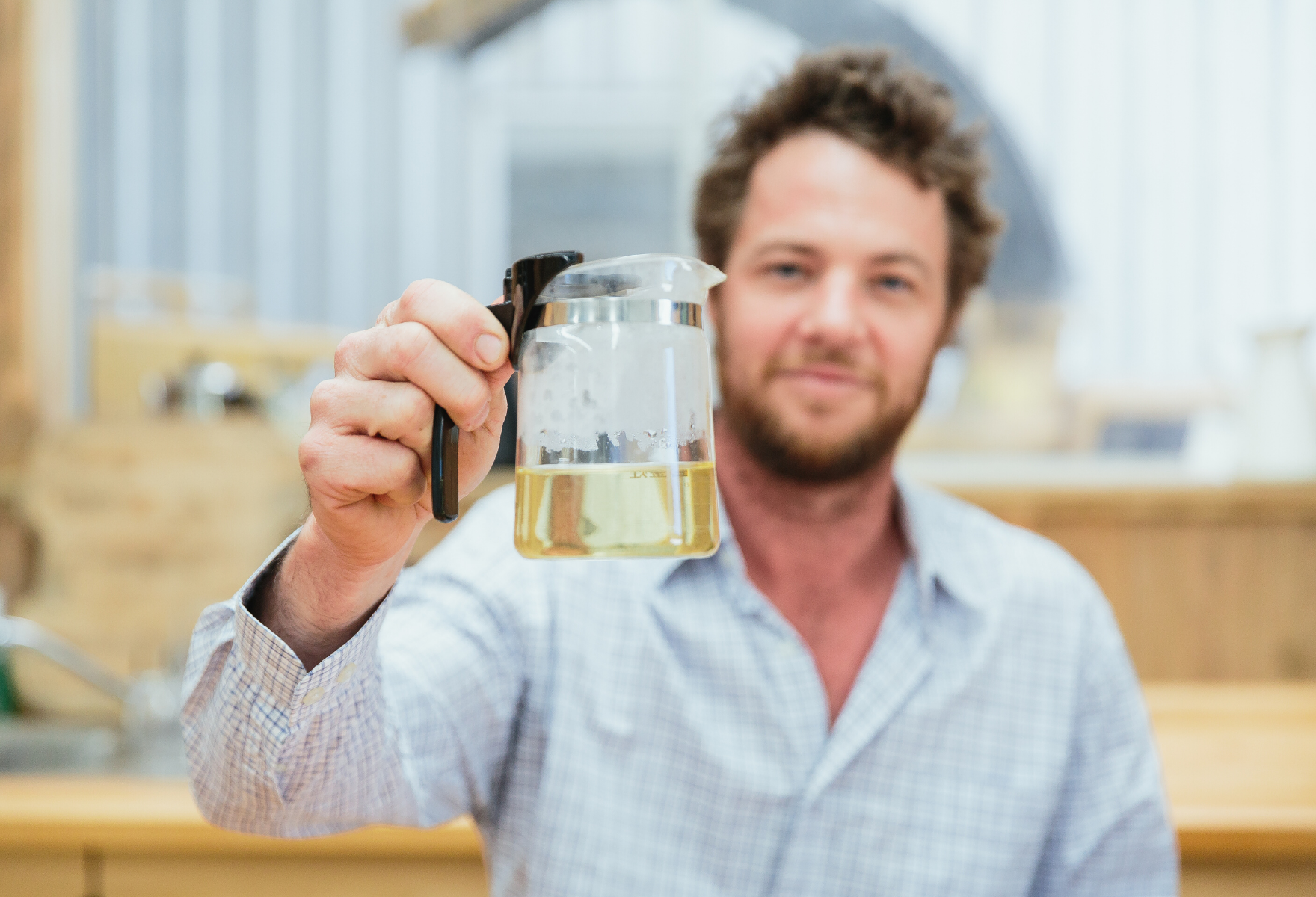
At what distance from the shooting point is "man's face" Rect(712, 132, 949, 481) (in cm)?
109

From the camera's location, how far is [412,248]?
2.21 m

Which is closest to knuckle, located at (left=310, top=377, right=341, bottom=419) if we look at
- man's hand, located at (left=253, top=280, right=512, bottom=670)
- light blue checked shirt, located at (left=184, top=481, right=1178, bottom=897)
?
man's hand, located at (left=253, top=280, right=512, bottom=670)

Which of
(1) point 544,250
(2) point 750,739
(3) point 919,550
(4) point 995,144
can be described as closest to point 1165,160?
(4) point 995,144

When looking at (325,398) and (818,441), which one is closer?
(325,398)

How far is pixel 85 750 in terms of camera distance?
1.47m

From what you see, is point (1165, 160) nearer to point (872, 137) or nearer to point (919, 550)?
point (872, 137)

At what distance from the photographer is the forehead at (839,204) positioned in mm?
1101

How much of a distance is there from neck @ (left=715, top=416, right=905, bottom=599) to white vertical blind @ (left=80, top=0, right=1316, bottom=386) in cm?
101

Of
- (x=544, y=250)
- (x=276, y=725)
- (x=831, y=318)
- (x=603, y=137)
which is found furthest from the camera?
(x=603, y=137)

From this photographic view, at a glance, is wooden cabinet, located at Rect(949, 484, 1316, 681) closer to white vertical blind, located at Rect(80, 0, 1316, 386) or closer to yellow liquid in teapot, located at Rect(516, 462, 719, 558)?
white vertical blind, located at Rect(80, 0, 1316, 386)

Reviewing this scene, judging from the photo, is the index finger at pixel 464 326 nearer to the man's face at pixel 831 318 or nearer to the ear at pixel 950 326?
the man's face at pixel 831 318

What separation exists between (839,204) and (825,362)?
0.55 feet

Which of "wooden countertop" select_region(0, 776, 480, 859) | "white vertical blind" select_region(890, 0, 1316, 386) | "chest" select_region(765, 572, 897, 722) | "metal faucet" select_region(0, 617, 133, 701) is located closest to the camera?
"chest" select_region(765, 572, 897, 722)

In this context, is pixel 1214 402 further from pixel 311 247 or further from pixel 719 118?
pixel 311 247
